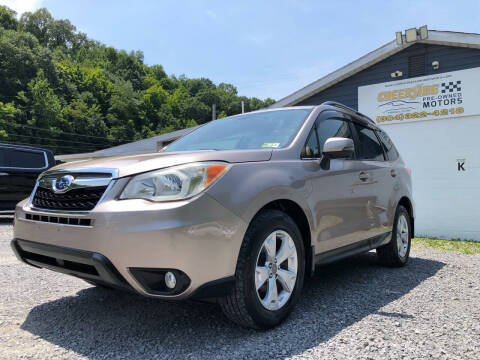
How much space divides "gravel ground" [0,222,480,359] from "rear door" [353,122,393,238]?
2.06 ft

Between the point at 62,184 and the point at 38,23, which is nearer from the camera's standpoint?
the point at 62,184

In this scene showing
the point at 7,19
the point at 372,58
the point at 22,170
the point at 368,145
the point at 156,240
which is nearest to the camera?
the point at 156,240

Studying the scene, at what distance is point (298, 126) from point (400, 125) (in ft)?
23.9

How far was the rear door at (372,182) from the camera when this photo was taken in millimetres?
3869

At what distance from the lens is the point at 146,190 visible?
2342mm

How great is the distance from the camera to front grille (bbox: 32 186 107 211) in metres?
2.41

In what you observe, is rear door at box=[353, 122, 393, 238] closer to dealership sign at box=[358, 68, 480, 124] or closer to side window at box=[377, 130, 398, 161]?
side window at box=[377, 130, 398, 161]

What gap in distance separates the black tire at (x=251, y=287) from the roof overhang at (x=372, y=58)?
26.7ft

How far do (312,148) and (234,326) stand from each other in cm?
155

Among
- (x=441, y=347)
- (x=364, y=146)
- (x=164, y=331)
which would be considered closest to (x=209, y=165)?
(x=164, y=331)

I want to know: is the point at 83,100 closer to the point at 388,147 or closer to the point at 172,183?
the point at 388,147

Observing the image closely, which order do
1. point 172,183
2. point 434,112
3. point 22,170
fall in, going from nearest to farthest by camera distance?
point 172,183 → point 434,112 → point 22,170

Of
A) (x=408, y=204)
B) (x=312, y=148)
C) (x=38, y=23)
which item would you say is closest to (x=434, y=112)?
(x=408, y=204)

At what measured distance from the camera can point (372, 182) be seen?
4078 millimetres
